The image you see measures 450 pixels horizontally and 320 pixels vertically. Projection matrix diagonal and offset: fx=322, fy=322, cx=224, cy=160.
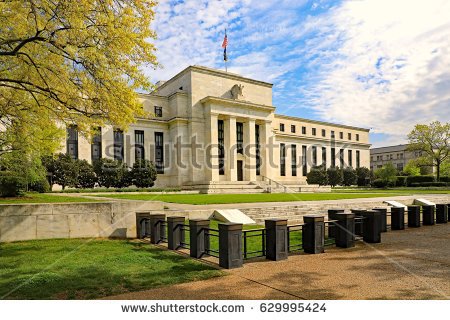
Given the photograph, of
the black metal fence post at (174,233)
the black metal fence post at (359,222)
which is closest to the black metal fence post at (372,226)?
the black metal fence post at (359,222)

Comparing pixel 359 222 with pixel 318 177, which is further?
pixel 318 177

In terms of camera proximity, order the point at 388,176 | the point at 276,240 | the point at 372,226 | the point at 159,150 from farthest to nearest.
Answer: the point at 388,176 → the point at 159,150 → the point at 372,226 → the point at 276,240

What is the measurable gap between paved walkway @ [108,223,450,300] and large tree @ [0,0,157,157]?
7.43m

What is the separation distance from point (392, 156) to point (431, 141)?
69509 millimetres

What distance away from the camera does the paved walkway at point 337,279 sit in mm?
6133

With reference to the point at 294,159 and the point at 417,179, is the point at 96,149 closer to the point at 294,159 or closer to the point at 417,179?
the point at 294,159

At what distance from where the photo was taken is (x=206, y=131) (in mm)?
48469

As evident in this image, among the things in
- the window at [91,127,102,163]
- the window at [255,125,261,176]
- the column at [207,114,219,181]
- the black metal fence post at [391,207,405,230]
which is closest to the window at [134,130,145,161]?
the window at [91,127,102,163]

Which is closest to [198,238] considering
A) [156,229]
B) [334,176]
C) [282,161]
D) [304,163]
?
[156,229]

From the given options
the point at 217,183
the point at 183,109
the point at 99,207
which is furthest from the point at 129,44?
the point at 183,109

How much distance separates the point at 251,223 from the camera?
16.0 metres

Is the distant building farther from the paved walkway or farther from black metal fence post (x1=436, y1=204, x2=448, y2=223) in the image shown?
the paved walkway

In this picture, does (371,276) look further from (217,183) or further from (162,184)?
(162,184)

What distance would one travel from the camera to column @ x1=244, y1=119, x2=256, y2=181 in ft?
168
